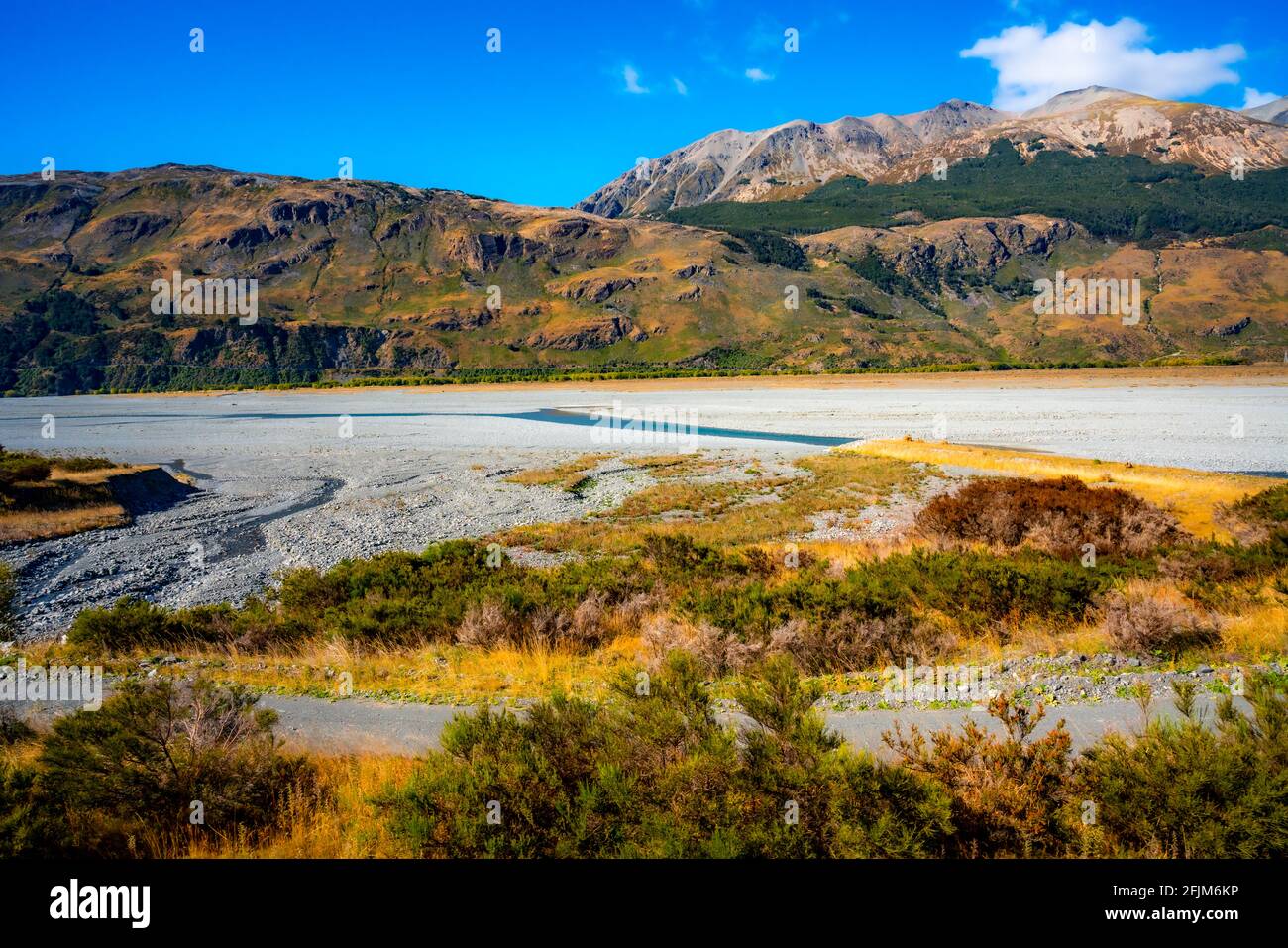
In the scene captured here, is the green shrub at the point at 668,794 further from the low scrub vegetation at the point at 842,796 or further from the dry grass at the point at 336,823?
the dry grass at the point at 336,823

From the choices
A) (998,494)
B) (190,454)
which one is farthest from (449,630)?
(190,454)

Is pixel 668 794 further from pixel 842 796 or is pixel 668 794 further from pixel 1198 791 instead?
pixel 1198 791

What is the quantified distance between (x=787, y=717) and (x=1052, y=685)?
430 cm

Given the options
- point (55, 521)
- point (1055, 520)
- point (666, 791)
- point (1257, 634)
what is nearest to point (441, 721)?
point (666, 791)

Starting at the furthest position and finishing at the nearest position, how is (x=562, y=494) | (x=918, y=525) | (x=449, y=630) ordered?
(x=562, y=494) < (x=918, y=525) < (x=449, y=630)

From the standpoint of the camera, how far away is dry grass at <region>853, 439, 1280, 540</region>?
21.0m

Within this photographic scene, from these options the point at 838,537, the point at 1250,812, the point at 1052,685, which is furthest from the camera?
the point at 838,537

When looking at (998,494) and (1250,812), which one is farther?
(998,494)

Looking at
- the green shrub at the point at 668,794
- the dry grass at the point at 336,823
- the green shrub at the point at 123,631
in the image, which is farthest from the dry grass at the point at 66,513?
the green shrub at the point at 668,794

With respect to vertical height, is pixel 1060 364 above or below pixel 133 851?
above

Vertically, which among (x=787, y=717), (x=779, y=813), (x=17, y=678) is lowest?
(x=17, y=678)

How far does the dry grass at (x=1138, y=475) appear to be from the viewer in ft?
68.8

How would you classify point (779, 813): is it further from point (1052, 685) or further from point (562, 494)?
point (562, 494)

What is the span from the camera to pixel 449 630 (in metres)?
12.1
